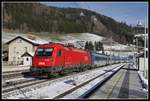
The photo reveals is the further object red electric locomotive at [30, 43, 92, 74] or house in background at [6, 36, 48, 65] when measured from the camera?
house in background at [6, 36, 48, 65]

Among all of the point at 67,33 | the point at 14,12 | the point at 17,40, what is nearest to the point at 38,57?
the point at 17,40

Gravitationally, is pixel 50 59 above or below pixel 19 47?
below

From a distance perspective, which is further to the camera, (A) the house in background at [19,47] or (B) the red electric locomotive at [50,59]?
(A) the house in background at [19,47]

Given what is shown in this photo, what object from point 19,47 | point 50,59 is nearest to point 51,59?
point 50,59

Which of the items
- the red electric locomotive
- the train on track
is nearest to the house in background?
the train on track

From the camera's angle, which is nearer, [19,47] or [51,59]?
[51,59]

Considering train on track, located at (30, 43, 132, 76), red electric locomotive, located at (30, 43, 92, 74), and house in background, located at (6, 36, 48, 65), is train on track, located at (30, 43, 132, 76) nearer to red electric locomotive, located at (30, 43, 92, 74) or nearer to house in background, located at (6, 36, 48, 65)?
red electric locomotive, located at (30, 43, 92, 74)

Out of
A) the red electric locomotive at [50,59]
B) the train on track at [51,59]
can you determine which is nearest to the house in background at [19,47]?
the train on track at [51,59]

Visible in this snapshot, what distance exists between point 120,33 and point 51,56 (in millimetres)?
91366

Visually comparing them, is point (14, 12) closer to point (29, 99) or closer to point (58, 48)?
point (58, 48)

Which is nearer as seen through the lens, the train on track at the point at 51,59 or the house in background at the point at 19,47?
the train on track at the point at 51,59

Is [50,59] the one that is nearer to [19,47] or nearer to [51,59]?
[51,59]

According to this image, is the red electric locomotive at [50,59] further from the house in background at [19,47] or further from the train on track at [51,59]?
the house in background at [19,47]

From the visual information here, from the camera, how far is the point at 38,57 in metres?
30.5
